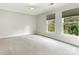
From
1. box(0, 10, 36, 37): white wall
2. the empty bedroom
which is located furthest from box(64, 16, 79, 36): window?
box(0, 10, 36, 37): white wall

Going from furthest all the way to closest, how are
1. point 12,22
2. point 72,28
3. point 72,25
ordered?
point 12,22 < point 72,25 < point 72,28

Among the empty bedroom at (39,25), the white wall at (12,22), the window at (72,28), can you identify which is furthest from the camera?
the white wall at (12,22)

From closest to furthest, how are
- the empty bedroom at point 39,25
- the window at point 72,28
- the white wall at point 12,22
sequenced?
1. the window at point 72,28
2. the empty bedroom at point 39,25
3. the white wall at point 12,22

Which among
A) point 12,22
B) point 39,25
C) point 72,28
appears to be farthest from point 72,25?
point 12,22

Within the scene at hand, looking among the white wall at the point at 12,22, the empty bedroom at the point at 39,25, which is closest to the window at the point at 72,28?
the empty bedroom at the point at 39,25

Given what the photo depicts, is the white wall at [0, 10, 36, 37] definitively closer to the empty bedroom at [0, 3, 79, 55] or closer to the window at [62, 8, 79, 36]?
the empty bedroom at [0, 3, 79, 55]

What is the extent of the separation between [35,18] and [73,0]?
1096 millimetres

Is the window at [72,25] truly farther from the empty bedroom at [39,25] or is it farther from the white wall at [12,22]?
the white wall at [12,22]

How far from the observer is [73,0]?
81 centimetres

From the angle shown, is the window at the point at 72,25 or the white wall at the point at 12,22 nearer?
the window at the point at 72,25

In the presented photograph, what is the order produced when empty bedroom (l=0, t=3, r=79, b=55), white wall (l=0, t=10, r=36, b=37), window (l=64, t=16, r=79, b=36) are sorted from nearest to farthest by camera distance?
1. window (l=64, t=16, r=79, b=36)
2. empty bedroom (l=0, t=3, r=79, b=55)
3. white wall (l=0, t=10, r=36, b=37)

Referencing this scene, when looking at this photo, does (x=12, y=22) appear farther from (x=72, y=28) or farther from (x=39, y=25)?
(x=72, y=28)
